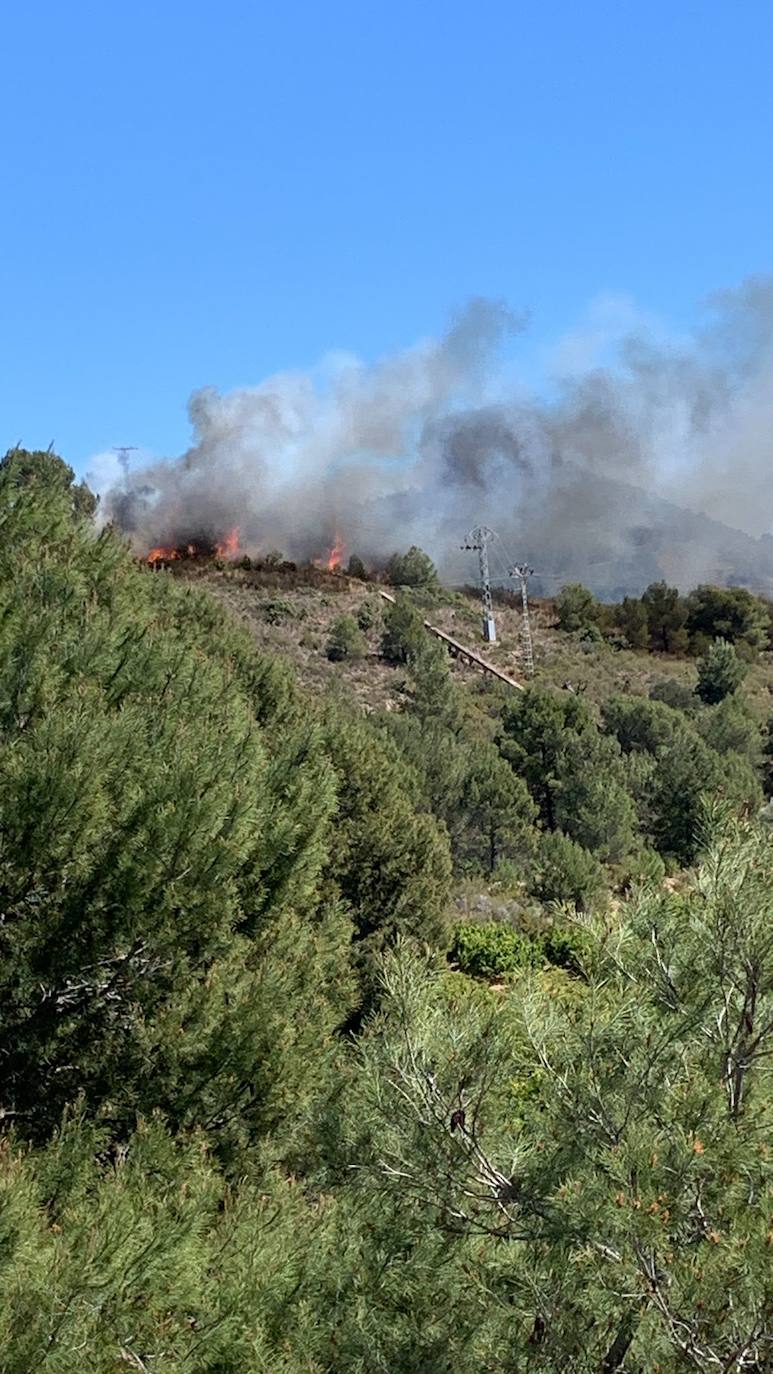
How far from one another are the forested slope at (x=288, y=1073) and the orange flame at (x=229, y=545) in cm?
4573

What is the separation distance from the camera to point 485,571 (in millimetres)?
61750

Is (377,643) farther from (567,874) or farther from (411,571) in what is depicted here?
(567,874)

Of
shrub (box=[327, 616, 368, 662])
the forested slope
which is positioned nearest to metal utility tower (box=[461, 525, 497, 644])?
shrub (box=[327, 616, 368, 662])

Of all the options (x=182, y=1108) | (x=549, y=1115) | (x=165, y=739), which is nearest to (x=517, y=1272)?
(x=549, y=1115)

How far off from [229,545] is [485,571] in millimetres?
12838

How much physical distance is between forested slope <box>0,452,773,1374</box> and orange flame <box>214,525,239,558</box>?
45.7 m

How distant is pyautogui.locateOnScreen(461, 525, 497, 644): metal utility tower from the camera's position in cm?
5678

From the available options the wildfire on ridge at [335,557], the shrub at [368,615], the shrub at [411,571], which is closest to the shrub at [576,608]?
the shrub at [411,571]

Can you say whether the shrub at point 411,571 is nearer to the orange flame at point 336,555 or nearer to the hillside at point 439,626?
the hillside at point 439,626

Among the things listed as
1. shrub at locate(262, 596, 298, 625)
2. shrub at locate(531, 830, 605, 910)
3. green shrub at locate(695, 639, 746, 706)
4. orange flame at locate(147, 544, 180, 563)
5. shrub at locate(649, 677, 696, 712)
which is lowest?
shrub at locate(531, 830, 605, 910)

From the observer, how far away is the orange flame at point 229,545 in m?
61.1

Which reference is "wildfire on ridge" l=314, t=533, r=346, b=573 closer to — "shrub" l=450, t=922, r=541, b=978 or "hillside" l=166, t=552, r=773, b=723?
"hillside" l=166, t=552, r=773, b=723

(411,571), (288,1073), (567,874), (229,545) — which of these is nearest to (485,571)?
(411,571)

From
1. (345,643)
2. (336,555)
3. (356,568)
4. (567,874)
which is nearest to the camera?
(567,874)
